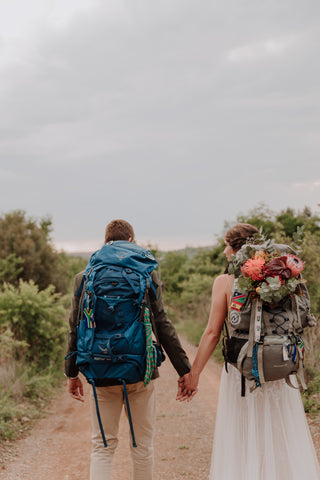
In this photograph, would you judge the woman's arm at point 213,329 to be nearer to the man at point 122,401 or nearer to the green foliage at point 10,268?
the man at point 122,401

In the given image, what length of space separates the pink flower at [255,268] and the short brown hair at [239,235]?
43 centimetres

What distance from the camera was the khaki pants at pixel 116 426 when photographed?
3.70m

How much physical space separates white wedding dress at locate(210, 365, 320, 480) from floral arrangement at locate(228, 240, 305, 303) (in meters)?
0.68

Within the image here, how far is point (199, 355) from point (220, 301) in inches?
19.6

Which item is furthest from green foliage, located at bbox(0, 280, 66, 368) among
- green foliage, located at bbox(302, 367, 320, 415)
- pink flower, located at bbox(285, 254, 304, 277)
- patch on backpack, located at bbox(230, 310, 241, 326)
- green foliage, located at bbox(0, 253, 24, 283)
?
pink flower, located at bbox(285, 254, 304, 277)

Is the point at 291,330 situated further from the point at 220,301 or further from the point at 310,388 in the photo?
the point at 310,388

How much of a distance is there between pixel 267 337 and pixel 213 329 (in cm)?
65

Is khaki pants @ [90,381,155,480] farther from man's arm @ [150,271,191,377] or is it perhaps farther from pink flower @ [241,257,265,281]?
pink flower @ [241,257,265,281]

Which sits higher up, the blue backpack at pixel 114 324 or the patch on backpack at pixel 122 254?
the patch on backpack at pixel 122 254

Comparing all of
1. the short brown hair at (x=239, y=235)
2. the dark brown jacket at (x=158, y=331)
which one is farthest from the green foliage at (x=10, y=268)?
the short brown hair at (x=239, y=235)

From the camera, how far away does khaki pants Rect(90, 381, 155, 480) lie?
370cm

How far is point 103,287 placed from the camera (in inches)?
137

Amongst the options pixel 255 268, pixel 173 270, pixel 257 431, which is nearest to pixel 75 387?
pixel 257 431

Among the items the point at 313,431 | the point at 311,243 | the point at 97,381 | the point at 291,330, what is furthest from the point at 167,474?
the point at 311,243
